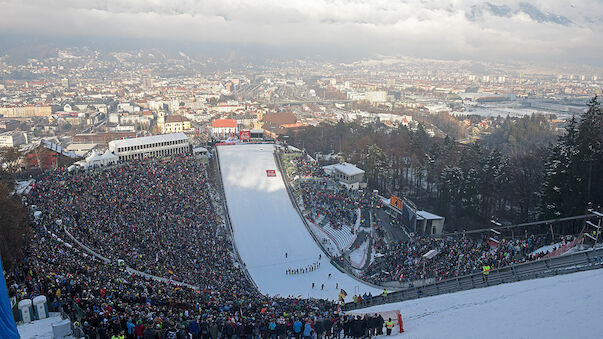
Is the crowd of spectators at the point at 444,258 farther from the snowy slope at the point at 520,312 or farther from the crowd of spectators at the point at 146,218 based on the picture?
Result: the crowd of spectators at the point at 146,218

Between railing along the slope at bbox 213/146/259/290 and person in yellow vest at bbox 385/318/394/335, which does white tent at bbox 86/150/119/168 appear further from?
person in yellow vest at bbox 385/318/394/335

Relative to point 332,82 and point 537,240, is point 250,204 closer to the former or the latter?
point 537,240

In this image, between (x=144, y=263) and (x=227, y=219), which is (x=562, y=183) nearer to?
(x=227, y=219)

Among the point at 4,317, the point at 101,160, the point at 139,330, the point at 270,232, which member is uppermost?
the point at 4,317

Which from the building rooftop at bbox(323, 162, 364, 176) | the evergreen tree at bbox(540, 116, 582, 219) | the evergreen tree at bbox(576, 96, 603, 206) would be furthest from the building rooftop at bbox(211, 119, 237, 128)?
the evergreen tree at bbox(576, 96, 603, 206)

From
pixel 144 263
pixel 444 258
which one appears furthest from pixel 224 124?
pixel 444 258
